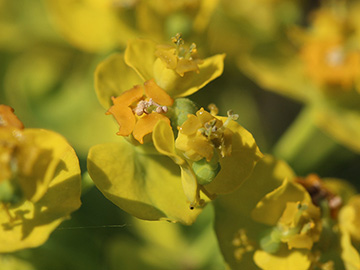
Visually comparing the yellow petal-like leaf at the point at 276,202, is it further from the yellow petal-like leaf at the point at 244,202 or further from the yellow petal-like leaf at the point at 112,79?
the yellow petal-like leaf at the point at 112,79

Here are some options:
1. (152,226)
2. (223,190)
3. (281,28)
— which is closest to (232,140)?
(223,190)

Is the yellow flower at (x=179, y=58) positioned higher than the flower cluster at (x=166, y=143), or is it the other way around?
the yellow flower at (x=179, y=58)

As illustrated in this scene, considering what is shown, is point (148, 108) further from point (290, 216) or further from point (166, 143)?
point (290, 216)

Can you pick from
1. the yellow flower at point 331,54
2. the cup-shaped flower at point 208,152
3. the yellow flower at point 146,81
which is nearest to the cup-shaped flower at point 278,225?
the cup-shaped flower at point 208,152

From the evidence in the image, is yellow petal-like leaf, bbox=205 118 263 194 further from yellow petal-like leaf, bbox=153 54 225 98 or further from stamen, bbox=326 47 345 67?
stamen, bbox=326 47 345 67

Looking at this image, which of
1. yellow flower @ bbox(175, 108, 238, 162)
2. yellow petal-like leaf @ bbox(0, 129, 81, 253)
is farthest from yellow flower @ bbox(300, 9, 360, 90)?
yellow petal-like leaf @ bbox(0, 129, 81, 253)
